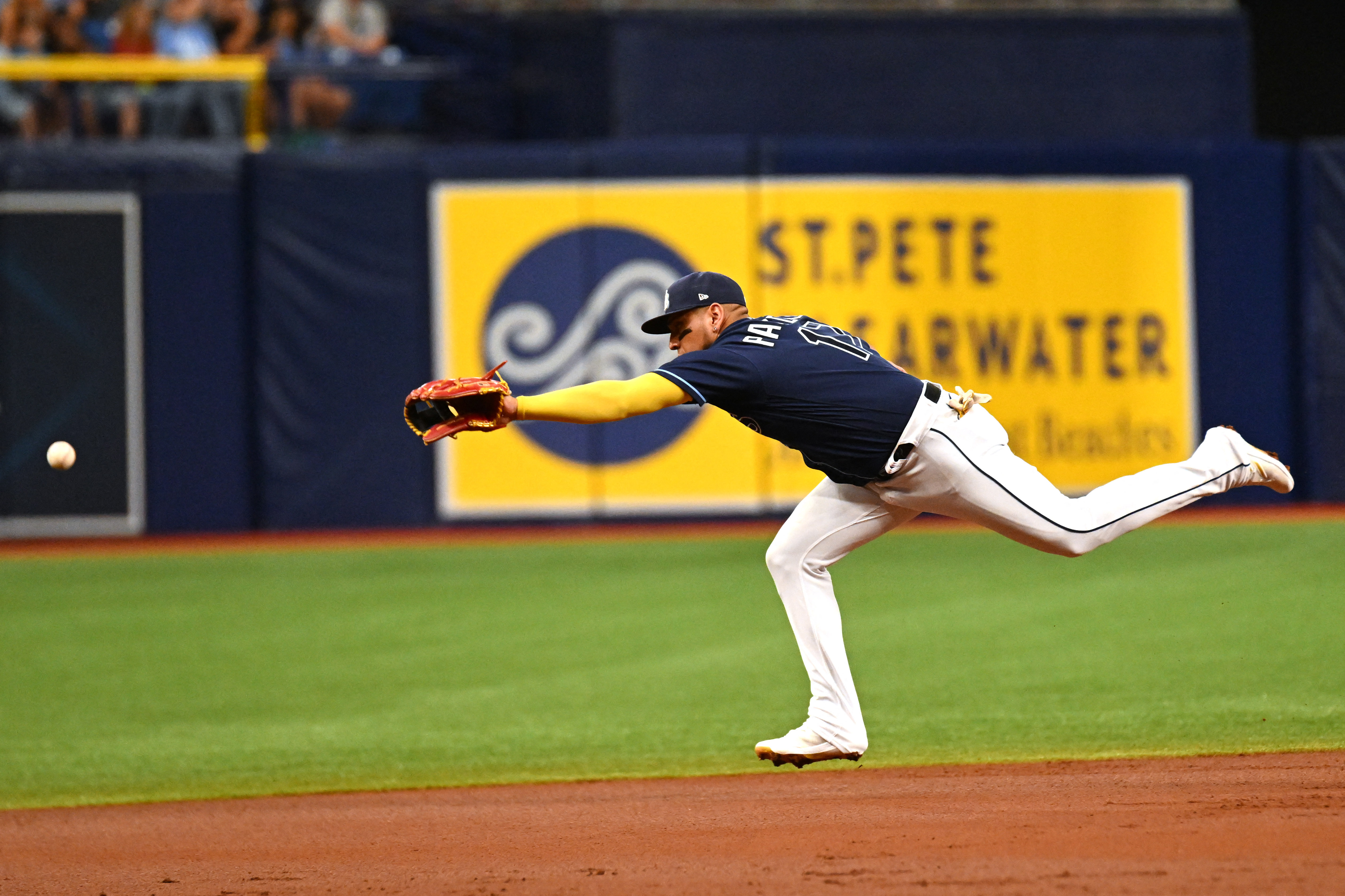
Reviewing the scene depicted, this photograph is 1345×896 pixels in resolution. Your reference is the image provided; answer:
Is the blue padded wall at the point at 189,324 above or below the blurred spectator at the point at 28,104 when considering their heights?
below

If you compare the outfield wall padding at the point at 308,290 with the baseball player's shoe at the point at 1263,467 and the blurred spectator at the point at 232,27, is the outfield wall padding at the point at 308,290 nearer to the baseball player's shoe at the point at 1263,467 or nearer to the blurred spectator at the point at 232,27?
the blurred spectator at the point at 232,27

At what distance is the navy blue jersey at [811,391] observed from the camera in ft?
16.4

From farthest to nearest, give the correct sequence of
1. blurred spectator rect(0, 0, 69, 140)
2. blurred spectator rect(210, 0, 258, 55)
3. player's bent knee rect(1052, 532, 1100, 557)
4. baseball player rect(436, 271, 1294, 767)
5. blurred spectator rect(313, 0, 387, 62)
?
blurred spectator rect(313, 0, 387, 62)
blurred spectator rect(210, 0, 258, 55)
blurred spectator rect(0, 0, 69, 140)
player's bent knee rect(1052, 532, 1100, 557)
baseball player rect(436, 271, 1294, 767)

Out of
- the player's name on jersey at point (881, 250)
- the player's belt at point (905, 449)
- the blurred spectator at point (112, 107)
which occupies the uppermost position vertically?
the blurred spectator at point (112, 107)

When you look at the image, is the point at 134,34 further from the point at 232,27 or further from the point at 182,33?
the point at 232,27

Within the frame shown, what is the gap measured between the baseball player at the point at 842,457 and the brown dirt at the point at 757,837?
463mm

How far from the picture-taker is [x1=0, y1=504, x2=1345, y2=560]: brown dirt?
44.6ft

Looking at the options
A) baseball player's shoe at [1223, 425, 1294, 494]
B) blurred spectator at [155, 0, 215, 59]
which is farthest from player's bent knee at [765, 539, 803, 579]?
blurred spectator at [155, 0, 215, 59]

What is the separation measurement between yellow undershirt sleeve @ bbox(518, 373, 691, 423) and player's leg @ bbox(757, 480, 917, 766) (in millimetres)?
870

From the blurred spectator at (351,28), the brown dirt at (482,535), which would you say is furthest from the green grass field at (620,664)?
the blurred spectator at (351,28)

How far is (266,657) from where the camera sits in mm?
8922

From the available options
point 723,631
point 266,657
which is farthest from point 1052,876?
point 266,657

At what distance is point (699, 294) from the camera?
17.2ft

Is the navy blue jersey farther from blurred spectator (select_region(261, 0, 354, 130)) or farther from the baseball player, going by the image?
blurred spectator (select_region(261, 0, 354, 130))
